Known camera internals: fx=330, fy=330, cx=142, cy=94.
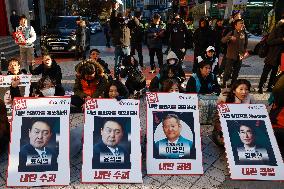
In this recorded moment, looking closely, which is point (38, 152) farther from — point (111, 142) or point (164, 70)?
point (164, 70)

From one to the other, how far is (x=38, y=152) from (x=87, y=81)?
249cm

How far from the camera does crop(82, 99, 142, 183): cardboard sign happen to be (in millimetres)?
4117

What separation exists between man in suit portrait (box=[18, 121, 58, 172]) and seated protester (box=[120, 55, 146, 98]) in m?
3.46

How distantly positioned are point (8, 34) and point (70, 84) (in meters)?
10.3

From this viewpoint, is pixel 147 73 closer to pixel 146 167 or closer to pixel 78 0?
pixel 146 167

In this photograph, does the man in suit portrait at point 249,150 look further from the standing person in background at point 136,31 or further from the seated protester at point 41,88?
the standing person in background at point 136,31

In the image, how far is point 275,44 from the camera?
7387mm

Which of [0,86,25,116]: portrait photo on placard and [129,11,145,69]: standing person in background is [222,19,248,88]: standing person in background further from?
[0,86,25,116]: portrait photo on placard

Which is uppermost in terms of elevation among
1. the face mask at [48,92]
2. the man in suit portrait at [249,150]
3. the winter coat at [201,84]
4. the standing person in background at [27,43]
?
the standing person in background at [27,43]

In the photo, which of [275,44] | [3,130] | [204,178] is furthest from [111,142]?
[275,44]

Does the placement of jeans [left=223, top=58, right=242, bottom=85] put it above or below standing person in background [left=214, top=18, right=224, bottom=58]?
below

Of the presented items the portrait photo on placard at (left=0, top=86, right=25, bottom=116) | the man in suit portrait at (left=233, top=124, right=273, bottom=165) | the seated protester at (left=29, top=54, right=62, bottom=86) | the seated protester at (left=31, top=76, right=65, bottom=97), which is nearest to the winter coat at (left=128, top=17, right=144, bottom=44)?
the seated protester at (left=29, top=54, right=62, bottom=86)

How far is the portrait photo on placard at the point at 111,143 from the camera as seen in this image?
4.18m

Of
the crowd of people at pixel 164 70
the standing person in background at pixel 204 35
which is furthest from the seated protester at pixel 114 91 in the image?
the standing person in background at pixel 204 35
